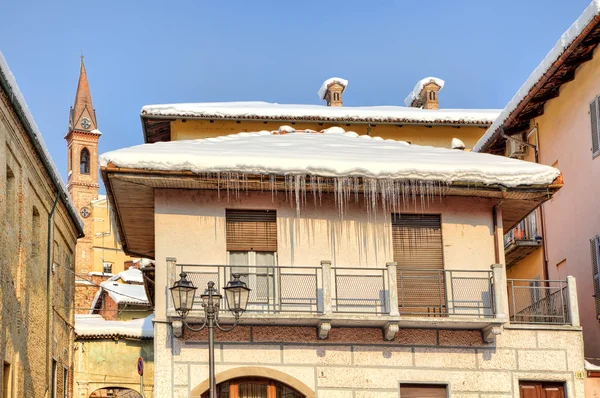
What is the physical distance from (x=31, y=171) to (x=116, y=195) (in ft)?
18.3

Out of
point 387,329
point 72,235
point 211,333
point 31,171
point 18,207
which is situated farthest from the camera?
point 72,235

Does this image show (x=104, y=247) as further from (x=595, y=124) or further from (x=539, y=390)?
(x=539, y=390)

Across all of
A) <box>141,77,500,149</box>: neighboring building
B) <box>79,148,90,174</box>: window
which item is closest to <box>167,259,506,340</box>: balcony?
<box>141,77,500,149</box>: neighboring building

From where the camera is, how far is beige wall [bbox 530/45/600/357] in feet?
80.3

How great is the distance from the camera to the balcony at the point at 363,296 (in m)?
19.5

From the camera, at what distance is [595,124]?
24188 millimetres

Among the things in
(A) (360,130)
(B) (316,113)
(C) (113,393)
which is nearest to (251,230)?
(B) (316,113)

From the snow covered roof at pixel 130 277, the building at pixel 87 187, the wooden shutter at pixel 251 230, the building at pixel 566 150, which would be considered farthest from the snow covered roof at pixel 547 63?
the building at pixel 87 187

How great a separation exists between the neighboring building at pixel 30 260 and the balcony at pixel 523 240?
11.7m

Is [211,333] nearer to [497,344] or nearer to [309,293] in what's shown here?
[309,293]

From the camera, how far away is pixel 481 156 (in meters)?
22.3

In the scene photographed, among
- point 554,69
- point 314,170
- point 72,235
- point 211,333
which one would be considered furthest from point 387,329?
point 72,235

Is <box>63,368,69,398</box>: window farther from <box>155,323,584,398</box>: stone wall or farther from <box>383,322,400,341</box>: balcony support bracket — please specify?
<box>383,322,400,341</box>: balcony support bracket

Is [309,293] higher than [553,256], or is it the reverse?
[553,256]
